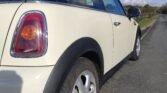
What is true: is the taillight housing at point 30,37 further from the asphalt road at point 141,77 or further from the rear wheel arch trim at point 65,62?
the asphalt road at point 141,77

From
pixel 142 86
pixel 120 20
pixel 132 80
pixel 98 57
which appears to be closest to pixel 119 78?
pixel 132 80

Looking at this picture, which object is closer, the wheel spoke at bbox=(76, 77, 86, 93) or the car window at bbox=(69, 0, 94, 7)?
the wheel spoke at bbox=(76, 77, 86, 93)

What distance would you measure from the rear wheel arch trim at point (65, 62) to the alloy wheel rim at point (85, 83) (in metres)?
0.25

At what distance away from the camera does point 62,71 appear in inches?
121

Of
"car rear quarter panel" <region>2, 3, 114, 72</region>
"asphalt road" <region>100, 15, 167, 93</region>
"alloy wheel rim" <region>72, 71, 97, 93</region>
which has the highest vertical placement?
"car rear quarter panel" <region>2, 3, 114, 72</region>

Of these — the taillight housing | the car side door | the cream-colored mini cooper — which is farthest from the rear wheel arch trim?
the car side door

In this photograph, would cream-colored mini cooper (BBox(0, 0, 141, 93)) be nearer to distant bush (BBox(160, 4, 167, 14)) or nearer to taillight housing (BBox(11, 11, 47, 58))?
taillight housing (BBox(11, 11, 47, 58))

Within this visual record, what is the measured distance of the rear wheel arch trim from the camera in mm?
2980

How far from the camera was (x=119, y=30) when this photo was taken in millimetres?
4797

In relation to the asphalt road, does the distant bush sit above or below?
below

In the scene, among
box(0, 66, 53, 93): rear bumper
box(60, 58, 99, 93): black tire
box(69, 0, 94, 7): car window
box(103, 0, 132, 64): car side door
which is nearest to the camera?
box(0, 66, 53, 93): rear bumper

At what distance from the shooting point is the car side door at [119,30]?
4588 millimetres

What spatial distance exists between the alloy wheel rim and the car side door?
0.90 meters

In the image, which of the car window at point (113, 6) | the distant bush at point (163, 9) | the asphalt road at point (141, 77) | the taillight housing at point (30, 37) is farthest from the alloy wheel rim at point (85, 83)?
the distant bush at point (163, 9)
